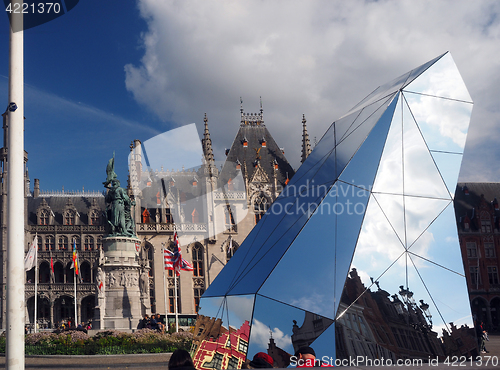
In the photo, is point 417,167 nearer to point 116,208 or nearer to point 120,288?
point 120,288

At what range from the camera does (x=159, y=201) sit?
54.7 m

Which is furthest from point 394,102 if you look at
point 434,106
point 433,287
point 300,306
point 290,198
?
point 300,306

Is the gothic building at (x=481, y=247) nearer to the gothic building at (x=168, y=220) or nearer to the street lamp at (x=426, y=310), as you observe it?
the gothic building at (x=168, y=220)

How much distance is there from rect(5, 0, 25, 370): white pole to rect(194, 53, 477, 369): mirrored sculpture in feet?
15.9

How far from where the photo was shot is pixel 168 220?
54.4m

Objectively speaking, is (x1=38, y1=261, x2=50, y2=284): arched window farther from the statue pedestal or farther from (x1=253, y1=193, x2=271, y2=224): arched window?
the statue pedestal

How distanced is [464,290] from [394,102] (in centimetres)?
503

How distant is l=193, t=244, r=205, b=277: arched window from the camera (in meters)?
51.9

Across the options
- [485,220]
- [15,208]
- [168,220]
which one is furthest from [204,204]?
[15,208]

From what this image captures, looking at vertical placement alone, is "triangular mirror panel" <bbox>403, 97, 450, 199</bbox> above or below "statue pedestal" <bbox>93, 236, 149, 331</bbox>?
above

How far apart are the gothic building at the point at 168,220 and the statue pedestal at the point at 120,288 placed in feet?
81.5

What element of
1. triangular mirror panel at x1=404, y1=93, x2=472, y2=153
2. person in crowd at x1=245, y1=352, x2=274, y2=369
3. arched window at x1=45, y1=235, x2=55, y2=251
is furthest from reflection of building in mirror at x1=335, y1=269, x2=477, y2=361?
arched window at x1=45, y1=235, x2=55, y2=251

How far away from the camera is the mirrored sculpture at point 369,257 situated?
378 inches

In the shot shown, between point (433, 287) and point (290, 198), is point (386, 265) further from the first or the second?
point (290, 198)
